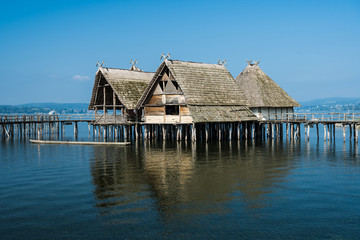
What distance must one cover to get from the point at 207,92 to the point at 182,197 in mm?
28235

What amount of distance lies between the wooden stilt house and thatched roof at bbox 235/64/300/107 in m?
1.55

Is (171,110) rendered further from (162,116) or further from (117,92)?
(117,92)

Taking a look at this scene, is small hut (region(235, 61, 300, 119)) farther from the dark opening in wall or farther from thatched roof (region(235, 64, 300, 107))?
the dark opening in wall

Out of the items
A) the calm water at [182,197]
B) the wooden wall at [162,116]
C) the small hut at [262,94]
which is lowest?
the calm water at [182,197]

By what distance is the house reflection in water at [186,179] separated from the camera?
1828 centimetres

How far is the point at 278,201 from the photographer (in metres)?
18.9

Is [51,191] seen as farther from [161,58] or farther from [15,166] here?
[161,58]

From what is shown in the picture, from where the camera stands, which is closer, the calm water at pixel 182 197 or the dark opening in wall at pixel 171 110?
the calm water at pixel 182 197

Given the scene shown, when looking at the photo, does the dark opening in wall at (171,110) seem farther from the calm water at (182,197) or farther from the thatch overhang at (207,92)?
the calm water at (182,197)

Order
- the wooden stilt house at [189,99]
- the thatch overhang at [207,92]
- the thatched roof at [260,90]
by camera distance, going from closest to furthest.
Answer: the thatch overhang at [207,92] < the wooden stilt house at [189,99] < the thatched roof at [260,90]

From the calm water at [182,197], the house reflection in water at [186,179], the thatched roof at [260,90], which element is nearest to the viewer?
the calm water at [182,197]

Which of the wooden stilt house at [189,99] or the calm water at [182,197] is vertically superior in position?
the wooden stilt house at [189,99]

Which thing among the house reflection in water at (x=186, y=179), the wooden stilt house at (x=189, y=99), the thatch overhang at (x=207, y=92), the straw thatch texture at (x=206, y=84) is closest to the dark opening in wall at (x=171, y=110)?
the wooden stilt house at (x=189, y=99)

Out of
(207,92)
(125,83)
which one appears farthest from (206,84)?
(125,83)
